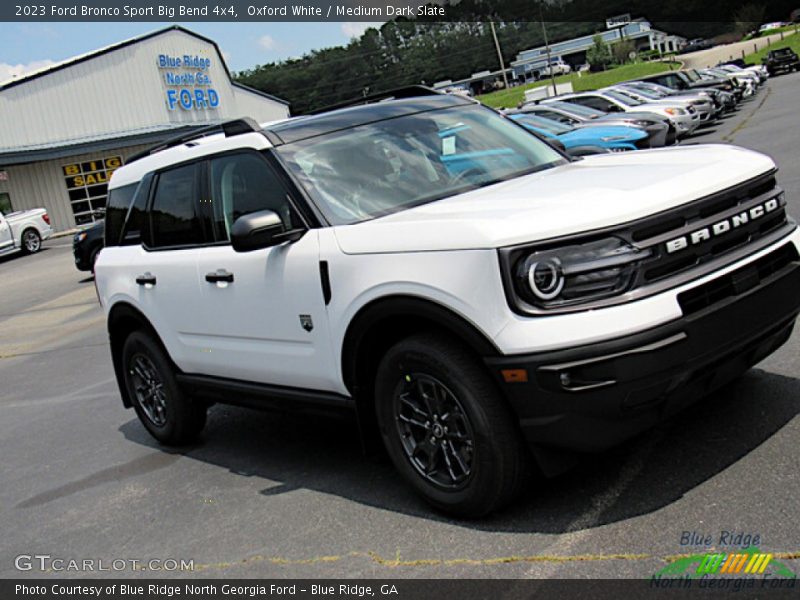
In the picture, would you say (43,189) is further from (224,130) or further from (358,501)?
(358,501)

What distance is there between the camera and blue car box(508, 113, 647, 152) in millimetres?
15453

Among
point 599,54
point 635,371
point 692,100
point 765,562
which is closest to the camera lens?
point 765,562

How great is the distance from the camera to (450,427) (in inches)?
157

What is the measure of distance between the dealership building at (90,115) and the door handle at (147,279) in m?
34.6

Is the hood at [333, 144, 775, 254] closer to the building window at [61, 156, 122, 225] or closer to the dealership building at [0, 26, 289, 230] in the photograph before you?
the dealership building at [0, 26, 289, 230]

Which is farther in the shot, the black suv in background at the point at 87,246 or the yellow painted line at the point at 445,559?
the black suv in background at the point at 87,246

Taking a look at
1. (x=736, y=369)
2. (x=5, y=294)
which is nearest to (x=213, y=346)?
(x=736, y=369)

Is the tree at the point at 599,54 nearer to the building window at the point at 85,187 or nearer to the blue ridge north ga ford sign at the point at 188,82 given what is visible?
the blue ridge north ga ford sign at the point at 188,82

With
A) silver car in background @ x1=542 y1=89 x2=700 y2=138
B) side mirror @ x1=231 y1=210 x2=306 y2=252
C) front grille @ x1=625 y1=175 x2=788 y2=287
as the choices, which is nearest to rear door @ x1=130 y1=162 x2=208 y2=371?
side mirror @ x1=231 y1=210 x2=306 y2=252

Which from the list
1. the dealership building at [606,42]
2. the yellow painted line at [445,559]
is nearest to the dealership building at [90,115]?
the yellow painted line at [445,559]

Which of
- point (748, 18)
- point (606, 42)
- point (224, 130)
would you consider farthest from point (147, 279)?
point (606, 42)

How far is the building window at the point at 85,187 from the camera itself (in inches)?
1576

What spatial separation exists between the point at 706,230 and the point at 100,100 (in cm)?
4157

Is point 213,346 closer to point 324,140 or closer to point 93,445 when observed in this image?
point 324,140
